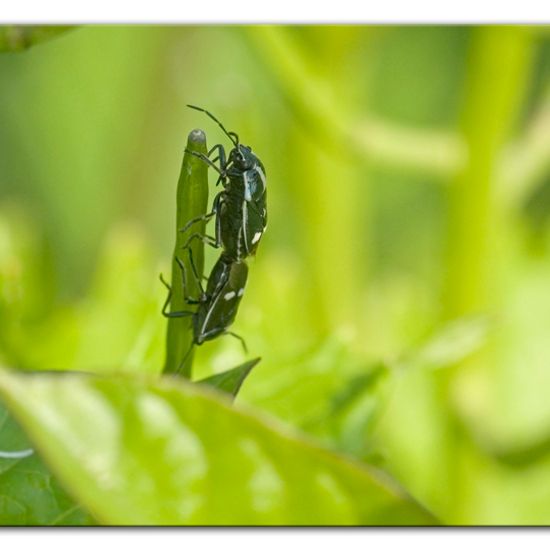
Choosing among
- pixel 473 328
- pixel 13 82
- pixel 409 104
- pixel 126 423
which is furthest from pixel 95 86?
pixel 126 423

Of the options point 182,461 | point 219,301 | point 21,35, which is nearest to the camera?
point 182,461

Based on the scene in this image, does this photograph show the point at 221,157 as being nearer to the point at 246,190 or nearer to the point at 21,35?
the point at 246,190

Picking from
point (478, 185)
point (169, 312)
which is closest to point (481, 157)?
point (478, 185)

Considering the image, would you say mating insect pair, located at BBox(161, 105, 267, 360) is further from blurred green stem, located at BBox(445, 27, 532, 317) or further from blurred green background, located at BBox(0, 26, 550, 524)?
blurred green stem, located at BBox(445, 27, 532, 317)

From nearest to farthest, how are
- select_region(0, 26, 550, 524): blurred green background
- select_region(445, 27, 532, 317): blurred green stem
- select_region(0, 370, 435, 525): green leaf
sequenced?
1. select_region(0, 370, 435, 525): green leaf
2. select_region(0, 26, 550, 524): blurred green background
3. select_region(445, 27, 532, 317): blurred green stem

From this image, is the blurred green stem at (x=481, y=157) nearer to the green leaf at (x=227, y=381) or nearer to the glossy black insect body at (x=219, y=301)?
the glossy black insect body at (x=219, y=301)

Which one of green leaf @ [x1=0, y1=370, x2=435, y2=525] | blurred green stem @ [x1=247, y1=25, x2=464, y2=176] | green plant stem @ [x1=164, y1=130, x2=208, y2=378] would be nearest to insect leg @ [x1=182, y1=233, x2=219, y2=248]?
green plant stem @ [x1=164, y1=130, x2=208, y2=378]

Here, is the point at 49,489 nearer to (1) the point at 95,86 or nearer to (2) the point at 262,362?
(2) the point at 262,362
